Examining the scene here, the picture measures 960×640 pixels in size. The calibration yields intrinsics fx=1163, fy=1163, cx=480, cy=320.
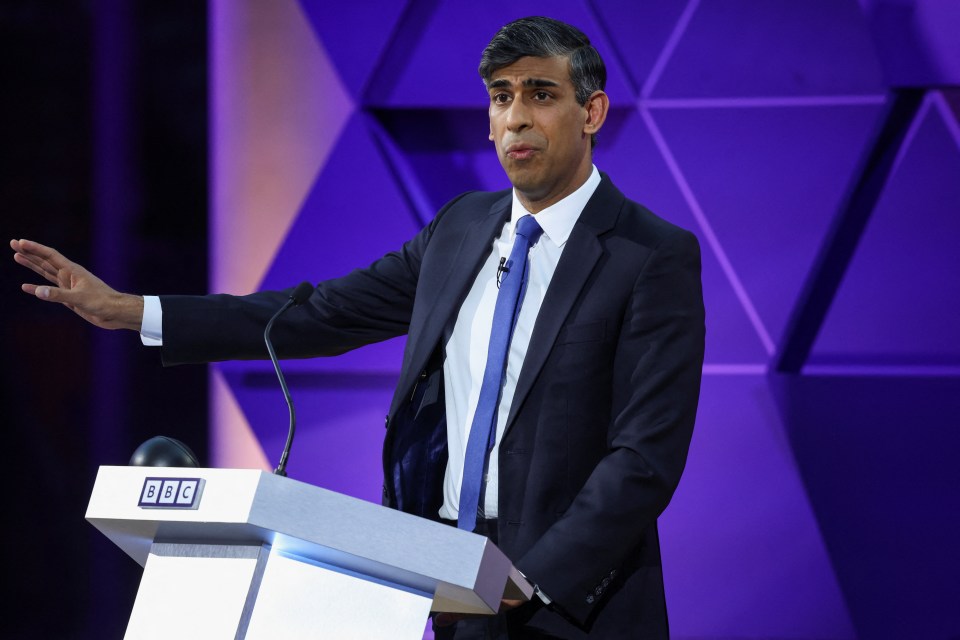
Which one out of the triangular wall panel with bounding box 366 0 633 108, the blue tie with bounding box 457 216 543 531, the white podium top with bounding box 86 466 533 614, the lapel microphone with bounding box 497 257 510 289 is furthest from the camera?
the triangular wall panel with bounding box 366 0 633 108

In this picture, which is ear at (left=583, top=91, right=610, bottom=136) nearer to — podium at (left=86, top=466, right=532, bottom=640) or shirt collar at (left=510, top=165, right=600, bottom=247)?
shirt collar at (left=510, top=165, right=600, bottom=247)

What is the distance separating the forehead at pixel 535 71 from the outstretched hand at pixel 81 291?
79cm

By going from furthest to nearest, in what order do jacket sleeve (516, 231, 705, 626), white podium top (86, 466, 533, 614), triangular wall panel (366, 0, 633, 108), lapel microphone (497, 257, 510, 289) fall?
1. triangular wall panel (366, 0, 633, 108)
2. lapel microphone (497, 257, 510, 289)
3. jacket sleeve (516, 231, 705, 626)
4. white podium top (86, 466, 533, 614)

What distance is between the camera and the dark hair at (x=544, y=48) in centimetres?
211

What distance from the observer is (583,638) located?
190 cm

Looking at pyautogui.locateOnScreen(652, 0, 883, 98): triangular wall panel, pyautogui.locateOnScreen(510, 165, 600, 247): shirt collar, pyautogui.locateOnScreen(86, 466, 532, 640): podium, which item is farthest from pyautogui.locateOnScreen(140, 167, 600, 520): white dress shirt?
pyautogui.locateOnScreen(652, 0, 883, 98): triangular wall panel

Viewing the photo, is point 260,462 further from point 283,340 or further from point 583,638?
point 583,638

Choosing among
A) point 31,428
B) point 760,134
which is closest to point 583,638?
point 760,134

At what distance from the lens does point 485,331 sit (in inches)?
81.8

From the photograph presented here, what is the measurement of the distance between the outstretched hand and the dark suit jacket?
81 millimetres

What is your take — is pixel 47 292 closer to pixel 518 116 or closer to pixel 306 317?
pixel 306 317

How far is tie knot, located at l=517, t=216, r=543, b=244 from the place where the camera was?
2.10m

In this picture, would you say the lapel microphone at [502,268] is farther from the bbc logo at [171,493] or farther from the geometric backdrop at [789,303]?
the geometric backdrop at [789,303]

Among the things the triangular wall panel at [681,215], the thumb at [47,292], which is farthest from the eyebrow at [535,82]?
the triangular wall panel at [681,215]
